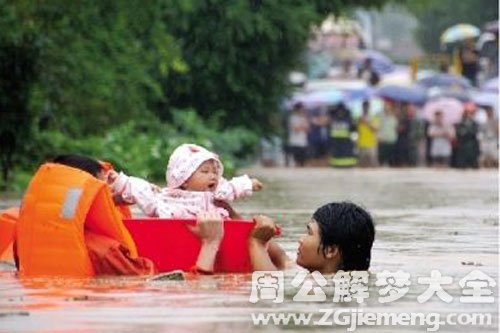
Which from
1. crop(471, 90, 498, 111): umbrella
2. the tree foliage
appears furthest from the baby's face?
crop(471, 90, 498, 111): umbrella

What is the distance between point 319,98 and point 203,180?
135ft

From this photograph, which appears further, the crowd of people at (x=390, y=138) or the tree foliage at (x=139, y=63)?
the crowd of people at (x=390, y=138)

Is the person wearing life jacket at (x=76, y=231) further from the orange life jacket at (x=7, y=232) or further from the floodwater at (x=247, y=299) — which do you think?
the orange life jacket at (x=7, y=232)

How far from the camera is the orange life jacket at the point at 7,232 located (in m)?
13.3

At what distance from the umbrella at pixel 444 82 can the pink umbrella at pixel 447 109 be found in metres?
3.91

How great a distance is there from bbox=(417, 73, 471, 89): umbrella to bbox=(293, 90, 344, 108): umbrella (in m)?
2.35

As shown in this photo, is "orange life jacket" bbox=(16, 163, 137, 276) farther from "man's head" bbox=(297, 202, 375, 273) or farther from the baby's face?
"man's head" bbox=(297, 202, 375, 273)

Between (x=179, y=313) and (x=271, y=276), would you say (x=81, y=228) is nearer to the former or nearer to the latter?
(x=271, y=276)

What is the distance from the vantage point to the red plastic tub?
12203 mm

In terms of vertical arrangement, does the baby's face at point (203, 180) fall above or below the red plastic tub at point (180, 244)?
above

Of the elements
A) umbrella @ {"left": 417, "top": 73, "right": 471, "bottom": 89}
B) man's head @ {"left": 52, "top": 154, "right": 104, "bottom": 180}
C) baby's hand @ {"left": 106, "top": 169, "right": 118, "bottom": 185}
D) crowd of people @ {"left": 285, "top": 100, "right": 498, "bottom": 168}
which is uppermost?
umbrella @ {"left": 417, "top": 73, "right": 471, "bottom": 89}

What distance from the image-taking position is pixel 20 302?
10719mm

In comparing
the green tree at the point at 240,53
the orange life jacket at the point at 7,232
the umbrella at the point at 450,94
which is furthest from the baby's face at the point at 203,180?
the umbrella at the point at 450,94

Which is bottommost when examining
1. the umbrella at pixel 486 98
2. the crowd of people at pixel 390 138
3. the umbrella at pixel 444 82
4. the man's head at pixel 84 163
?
the crowd of people at pixel 390 138
